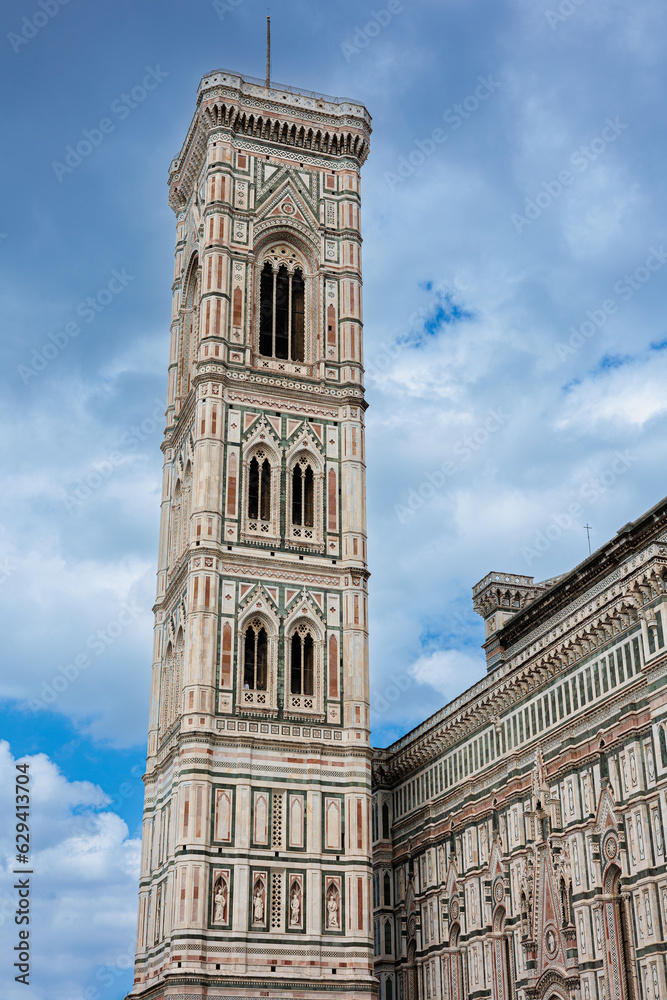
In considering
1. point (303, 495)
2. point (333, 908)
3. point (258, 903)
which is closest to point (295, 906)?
point (258, 903)

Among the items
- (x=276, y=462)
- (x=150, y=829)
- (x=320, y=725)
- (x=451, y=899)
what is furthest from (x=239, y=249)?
(x=451, y=899)

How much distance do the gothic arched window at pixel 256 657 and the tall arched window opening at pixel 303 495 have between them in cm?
482

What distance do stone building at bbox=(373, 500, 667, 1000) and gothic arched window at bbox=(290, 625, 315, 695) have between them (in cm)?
541

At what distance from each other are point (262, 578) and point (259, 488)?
12.6 ft

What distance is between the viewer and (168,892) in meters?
43.9

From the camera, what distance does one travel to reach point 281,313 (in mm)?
53688

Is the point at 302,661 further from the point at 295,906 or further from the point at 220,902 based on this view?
the point at 220,902

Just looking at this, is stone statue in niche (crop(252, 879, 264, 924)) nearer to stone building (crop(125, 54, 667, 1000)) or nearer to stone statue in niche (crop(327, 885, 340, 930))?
Result: stone building (crop(125, 54, 667, 1000))

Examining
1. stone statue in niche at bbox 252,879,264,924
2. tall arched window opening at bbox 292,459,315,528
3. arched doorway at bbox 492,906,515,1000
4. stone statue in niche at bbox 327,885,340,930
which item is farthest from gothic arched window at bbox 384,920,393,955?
tall arched window opening at bbox 292,459,315,528

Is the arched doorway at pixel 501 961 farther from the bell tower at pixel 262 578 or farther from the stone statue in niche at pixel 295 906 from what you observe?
the stone statue in niche at pixel 295 906

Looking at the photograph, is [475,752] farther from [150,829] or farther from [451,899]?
[150,829]

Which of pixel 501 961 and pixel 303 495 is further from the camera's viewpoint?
pixel 303 495

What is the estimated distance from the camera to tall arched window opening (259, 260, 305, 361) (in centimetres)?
5294

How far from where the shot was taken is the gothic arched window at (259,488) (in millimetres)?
49281
